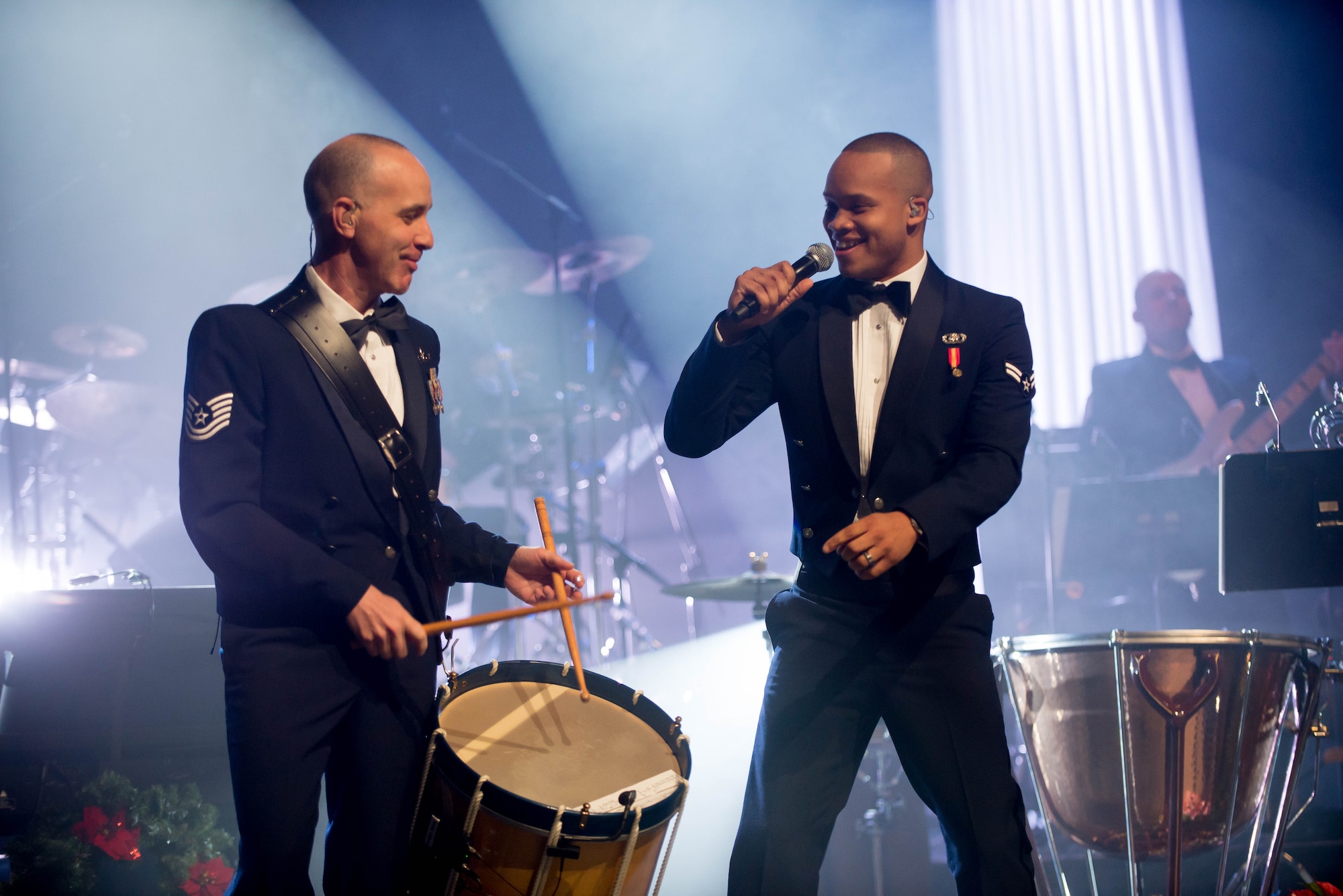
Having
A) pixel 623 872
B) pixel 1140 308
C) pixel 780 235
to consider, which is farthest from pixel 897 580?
pixel 780 235

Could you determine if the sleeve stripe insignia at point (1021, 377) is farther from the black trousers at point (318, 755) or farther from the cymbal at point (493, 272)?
the cymbal at point (493, 272)

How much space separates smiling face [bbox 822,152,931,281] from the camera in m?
2.12

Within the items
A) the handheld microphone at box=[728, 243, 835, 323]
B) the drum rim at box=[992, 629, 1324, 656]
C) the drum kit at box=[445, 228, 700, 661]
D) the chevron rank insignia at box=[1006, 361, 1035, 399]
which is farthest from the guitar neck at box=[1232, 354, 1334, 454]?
the handheld microphone at box=[728, 243, 835, 323]

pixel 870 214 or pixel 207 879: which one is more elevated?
pixel 870 214

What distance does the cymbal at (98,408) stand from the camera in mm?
6863

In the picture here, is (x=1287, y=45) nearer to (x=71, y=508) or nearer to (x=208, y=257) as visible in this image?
(x=208, y=257)

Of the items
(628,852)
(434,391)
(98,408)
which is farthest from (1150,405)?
(98,408)

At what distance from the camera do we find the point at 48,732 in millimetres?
3535

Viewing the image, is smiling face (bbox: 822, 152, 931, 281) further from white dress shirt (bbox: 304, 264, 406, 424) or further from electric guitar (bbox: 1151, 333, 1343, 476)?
electric guitar (bbox: 1151, 333, 1343, 476)

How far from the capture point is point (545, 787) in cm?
177

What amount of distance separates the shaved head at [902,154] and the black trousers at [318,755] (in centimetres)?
142

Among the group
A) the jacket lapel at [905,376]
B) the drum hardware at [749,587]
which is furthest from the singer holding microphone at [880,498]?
the drum hardware at [749,587]

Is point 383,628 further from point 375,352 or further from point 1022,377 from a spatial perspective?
point 1022,377

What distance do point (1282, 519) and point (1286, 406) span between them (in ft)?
10.1
